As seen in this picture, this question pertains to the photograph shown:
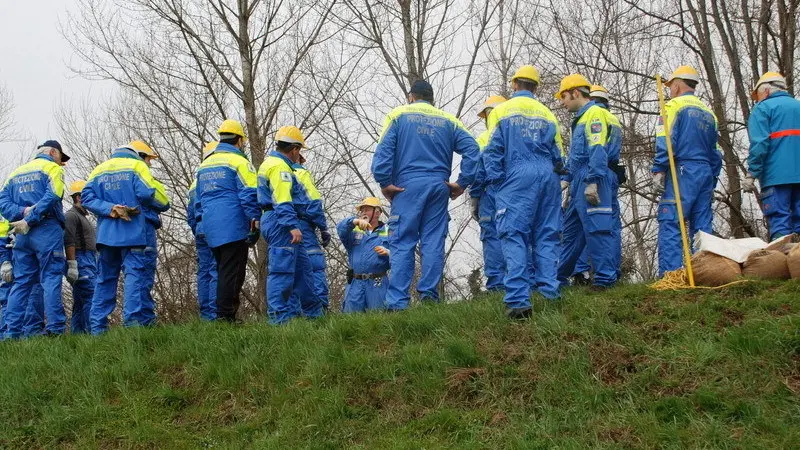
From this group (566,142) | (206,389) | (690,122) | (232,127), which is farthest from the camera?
(566,142)

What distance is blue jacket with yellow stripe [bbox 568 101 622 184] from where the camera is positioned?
846cm

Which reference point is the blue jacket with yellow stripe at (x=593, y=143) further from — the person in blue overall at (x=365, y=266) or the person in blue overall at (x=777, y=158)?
the person in blue overall at (x=365, y=266)

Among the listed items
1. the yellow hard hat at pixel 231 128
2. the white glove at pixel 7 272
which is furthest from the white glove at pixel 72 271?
the yellow hard hat at pixel 231 128

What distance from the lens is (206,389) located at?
22.3 ft

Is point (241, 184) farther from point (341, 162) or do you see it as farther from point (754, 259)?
point (341, 162)

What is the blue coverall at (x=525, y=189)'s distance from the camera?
277 inches

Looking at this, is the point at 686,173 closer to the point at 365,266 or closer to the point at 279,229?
the point at 365,266

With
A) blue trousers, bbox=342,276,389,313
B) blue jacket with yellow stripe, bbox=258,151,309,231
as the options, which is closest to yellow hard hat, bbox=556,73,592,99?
blue jacket with yellow stripe, bbox=258,151,309,231

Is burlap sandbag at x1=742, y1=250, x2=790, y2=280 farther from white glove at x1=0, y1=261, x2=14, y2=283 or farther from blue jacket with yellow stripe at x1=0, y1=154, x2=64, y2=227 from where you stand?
white glove at x1=0, y1=261, x2=14, y2=283

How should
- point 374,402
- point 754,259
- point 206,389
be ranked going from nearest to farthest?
point 374,402 → point 206,389 → point 754,259

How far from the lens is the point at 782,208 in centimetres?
878

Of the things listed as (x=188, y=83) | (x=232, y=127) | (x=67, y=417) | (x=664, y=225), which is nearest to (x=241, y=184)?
(x=232, y=127)

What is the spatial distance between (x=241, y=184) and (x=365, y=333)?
2904mm

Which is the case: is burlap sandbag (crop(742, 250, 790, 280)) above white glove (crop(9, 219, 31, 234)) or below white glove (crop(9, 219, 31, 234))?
below
